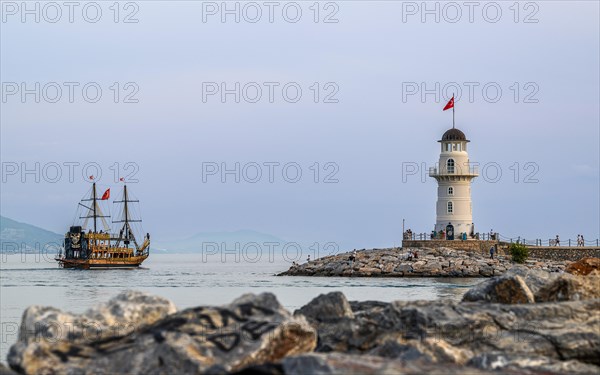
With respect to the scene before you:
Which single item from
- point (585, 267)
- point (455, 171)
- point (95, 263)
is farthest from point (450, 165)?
point (585, 267)

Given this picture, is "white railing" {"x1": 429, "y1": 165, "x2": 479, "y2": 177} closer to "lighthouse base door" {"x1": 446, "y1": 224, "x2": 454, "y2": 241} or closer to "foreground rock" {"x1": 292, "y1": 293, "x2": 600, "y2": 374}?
"lighthouse base door" {"x1": 446, "y1": 224, "x2": 454, "y2": 241}

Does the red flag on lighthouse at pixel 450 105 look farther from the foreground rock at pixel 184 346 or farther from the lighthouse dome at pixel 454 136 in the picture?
the foreground rock at pixel 184 346

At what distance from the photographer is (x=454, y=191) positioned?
6881 centimetres

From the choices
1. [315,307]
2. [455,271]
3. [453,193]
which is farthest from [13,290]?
[315,307]

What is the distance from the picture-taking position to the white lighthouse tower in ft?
225

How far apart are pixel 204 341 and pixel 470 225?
6069cm

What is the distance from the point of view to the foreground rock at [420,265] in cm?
5981

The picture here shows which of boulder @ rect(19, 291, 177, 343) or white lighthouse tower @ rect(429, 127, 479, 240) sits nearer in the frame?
boulder @ rect(19, 291, 177, 343)

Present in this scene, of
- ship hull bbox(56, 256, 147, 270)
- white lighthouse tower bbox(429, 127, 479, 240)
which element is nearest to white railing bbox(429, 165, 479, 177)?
white lighthouse tower bbox(429, 127, 479, 240)

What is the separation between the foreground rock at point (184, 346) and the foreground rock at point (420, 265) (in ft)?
157

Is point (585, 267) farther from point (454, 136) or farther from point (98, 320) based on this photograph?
point (454, 136)

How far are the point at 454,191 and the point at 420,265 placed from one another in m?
9.85

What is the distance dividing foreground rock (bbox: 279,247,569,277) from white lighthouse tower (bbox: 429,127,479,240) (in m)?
2.73

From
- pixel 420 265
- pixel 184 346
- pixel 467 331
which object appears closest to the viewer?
pixel 184 346
